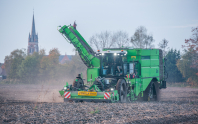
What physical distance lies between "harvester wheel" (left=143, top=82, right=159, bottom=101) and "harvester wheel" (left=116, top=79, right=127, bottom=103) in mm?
3472

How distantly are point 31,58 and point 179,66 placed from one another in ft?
97.3

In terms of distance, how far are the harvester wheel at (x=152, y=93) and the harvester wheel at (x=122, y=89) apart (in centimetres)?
347

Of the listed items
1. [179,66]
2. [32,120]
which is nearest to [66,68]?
[179,66]

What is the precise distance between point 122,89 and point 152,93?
4929 millimetres

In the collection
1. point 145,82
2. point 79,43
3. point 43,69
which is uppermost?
point 79,43

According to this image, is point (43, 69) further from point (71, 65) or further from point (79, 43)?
point (79, 43)

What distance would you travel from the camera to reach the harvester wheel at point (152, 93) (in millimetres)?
18719

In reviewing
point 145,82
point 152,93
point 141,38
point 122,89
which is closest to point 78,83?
point 122,89

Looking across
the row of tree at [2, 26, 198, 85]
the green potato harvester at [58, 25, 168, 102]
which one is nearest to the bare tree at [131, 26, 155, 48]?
the row of tree at [2, 26, 198, 85]

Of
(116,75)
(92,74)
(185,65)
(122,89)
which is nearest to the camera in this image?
(122,89)

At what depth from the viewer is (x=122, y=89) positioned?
51.0ft

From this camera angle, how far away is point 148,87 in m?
18.7

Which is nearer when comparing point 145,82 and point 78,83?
point 78,83

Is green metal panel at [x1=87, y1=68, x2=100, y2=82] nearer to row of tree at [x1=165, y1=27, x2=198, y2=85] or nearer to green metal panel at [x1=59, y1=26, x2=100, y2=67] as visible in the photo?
green metal panel at [x1=59, y1=26, x2=100, y2=67]
